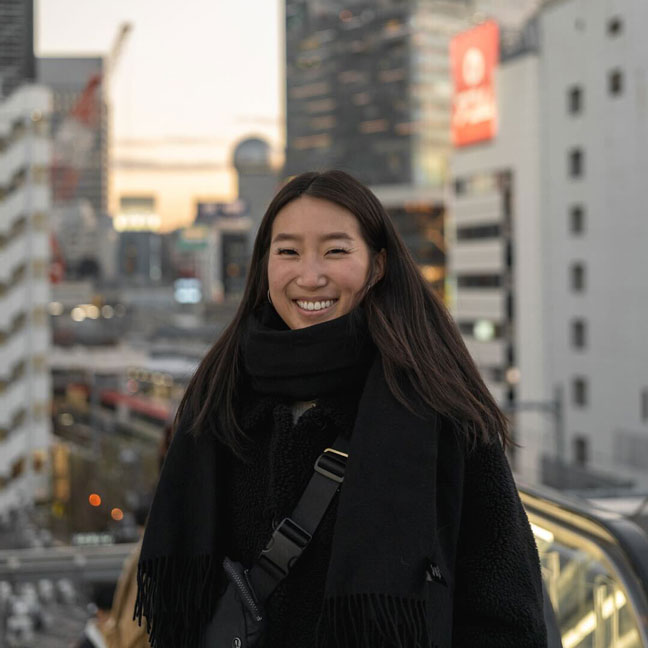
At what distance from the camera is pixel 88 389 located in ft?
198

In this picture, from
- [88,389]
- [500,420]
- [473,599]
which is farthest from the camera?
[88,389]

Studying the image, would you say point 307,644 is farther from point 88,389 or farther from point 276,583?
point 88,389

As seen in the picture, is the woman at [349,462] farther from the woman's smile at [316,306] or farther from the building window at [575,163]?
the building window at [575,163]

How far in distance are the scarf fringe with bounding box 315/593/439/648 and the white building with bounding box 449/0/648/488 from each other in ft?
80.7

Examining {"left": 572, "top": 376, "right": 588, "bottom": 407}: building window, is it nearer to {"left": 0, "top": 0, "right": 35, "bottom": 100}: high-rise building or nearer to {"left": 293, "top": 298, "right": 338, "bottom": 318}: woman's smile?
{"left": 293, "top": 298, "right": 338, "bottom": 318}: woman's smile

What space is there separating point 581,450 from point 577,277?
5841 millimetres

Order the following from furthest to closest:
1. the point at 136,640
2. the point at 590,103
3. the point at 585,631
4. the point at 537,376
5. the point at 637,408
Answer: the point at 537,376, the point at 590,103, the point at 637,408, the point at 585,631, the point at 136,640

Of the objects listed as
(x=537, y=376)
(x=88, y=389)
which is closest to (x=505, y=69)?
(x=537, y=376)

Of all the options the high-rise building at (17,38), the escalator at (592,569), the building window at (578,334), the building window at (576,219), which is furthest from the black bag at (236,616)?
the high-rise building at (17,38)

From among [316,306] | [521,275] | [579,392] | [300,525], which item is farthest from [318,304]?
[521,275]

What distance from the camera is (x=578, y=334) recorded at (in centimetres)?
3247

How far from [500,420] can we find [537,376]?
33.3m

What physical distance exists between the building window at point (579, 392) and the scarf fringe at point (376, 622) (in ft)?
102

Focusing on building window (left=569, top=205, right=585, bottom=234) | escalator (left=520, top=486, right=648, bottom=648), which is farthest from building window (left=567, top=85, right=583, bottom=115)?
escalator (left=520, top=486, right=648, bottom=648)
